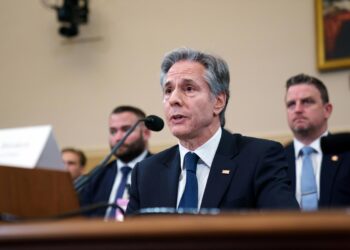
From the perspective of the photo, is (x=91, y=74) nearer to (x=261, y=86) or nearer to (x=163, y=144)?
(x=163, y=144)

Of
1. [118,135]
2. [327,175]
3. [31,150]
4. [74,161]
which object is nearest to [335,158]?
[327,175]

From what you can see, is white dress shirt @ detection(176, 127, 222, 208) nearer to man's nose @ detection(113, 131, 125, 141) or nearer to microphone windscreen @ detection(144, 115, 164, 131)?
microphone windscreen @ detection(144, 115, 164, 131)

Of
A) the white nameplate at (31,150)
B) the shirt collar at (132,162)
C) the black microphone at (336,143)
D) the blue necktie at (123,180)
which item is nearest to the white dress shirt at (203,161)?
the white nameplate at (31,150)

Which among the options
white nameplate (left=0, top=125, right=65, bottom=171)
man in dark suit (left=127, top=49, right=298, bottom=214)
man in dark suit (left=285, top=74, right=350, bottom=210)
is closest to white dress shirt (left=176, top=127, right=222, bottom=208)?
man in dark suit (left=127, top=49, right=298, bottom=214)

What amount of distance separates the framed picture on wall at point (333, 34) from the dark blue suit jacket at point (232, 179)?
8.64 ft

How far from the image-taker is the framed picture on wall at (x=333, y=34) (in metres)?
4.99

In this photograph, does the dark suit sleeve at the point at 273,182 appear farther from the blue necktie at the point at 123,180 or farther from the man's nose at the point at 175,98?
the blue necktie at the point at 123,180

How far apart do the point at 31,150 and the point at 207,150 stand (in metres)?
0.74

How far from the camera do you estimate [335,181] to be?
3.56 meters

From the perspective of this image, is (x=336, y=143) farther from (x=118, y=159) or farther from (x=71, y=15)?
(x=71, y=15)

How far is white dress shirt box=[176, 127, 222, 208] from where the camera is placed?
250 cm

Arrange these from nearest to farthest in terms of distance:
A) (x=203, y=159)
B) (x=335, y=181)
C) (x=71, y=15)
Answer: (x=203, y=159), (x=335, y=181), (x=71, y=15)

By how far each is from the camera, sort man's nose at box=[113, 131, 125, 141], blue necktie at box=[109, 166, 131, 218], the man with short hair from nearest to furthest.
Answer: blue necktie at box=[109, 166, 131, 218], man's nose at box=[113, 131, 125, 141], the man with short hair

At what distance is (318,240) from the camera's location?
942 mm
